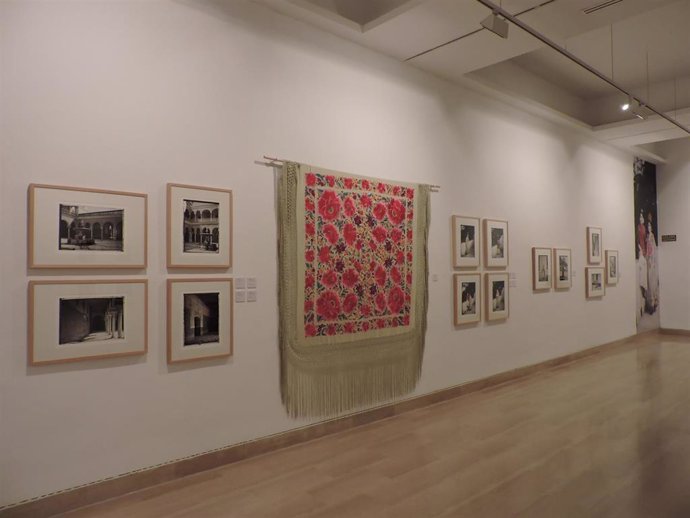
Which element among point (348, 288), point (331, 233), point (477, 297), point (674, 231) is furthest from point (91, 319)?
point (674, 231)

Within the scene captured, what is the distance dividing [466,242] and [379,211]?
6.18 feet

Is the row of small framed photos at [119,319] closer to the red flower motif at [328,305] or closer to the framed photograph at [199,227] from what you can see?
the framed photograph at [199,227]

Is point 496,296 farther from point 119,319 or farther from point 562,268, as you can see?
point 119,319

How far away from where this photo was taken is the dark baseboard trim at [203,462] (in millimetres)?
3676

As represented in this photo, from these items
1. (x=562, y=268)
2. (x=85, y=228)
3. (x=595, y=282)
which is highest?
(x=85, y=228)

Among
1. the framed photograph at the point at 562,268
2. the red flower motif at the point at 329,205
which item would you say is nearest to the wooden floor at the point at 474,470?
the red flower motif at the point at 329,205

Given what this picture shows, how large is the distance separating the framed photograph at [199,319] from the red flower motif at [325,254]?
1.09 metres

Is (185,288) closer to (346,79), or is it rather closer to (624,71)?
(346,79)

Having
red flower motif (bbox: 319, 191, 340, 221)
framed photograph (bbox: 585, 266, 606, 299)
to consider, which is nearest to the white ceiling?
red flower motif (bbox: 319, 191, 340, 221)

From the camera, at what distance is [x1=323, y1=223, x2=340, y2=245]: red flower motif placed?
216 inches

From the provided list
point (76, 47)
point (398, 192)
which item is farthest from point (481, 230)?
point (76, 47)

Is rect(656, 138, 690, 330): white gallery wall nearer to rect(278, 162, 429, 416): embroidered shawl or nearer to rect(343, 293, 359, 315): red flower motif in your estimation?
rect(278, 162, 429, 416): embroidered shawl

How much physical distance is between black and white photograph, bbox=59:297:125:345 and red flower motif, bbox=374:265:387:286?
290 centimetres

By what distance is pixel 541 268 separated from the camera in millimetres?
8859
